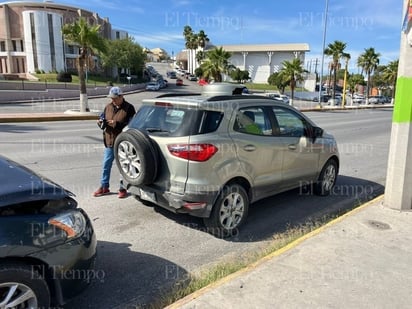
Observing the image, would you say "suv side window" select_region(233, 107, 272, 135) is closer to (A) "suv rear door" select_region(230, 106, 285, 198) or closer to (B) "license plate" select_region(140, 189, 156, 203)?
(A) "suv rear door" select_region(230, 106, 285, 198)

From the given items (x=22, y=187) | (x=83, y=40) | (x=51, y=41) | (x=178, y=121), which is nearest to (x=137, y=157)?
(x=178, y=121)

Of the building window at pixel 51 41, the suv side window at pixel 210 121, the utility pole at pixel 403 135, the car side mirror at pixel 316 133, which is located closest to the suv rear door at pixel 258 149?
the suv side window at pixel 210 121

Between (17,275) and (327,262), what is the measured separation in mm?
2760

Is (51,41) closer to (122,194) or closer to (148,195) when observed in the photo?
(122,194)

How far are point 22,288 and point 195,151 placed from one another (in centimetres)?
219

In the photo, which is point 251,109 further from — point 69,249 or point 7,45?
point 7,45

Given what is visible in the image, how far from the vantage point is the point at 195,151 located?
4.03 metres

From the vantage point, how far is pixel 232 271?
354 cm

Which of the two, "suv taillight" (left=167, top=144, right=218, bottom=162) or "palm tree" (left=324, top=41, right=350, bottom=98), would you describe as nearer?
"suv taillight" (left=167, top=144, right=218, bottom=162)

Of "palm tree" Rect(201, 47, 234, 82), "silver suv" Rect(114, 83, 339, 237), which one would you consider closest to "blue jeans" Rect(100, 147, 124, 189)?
"silver suv" Rect(114, 83, 339, 237)

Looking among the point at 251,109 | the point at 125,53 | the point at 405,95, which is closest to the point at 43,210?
the point at 251,109

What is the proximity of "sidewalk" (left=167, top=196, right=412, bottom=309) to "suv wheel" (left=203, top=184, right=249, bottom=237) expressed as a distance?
0.89 m

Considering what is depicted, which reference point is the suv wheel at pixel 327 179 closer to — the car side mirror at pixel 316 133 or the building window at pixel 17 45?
the car side mirror at pixel 316 133

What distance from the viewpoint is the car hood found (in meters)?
2.40
